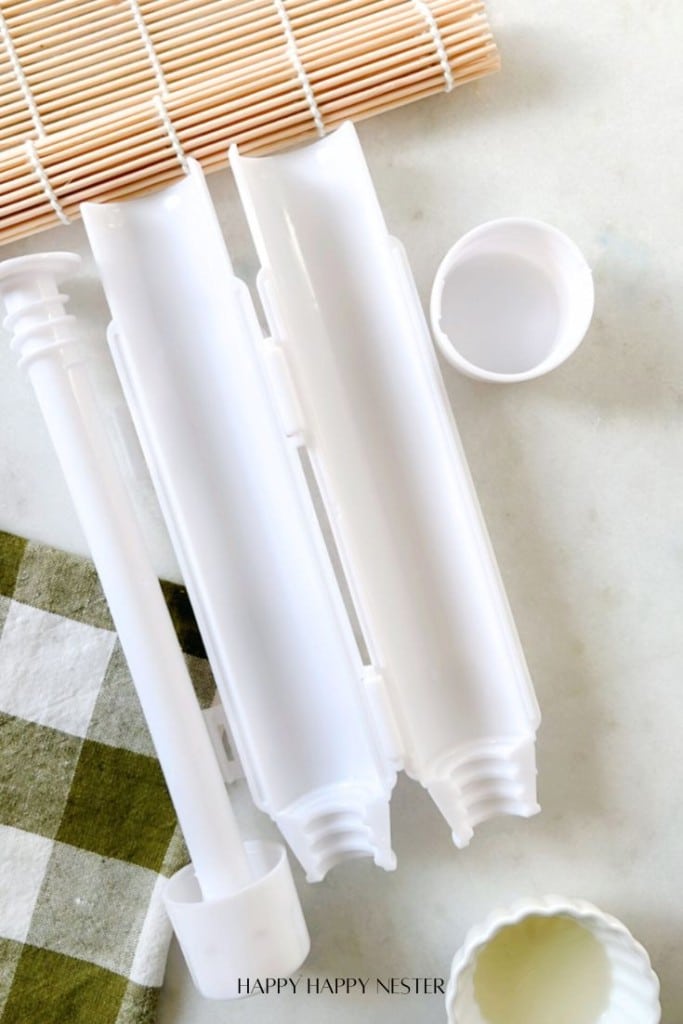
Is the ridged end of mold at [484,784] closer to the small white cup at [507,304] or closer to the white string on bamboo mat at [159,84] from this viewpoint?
the small white cup at [507,304]

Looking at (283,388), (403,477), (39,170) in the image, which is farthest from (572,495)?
(39,170)

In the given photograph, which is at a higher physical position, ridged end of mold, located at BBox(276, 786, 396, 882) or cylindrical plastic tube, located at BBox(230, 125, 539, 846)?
cylindrical plastic tube, located at BBox(230, 125, 539, 846)

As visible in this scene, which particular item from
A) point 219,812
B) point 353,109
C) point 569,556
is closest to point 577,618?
point 569,556

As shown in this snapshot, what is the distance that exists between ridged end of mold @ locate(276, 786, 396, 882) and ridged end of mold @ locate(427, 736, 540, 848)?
1.9 inches

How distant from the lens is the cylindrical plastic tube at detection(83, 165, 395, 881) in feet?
2.41

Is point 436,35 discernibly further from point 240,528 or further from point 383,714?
point 383,714

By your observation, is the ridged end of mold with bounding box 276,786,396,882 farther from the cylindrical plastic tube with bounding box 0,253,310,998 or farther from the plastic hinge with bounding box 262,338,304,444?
the plastic hinge with bounding box 262,338,304,444

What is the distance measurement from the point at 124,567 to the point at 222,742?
177 millimetres

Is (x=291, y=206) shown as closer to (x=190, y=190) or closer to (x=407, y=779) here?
(x=190, y=190)

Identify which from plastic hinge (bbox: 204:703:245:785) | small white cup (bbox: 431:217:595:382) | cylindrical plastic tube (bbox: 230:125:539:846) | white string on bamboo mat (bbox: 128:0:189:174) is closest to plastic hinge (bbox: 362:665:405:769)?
cylindrical plastic tube (bbox: 230:125:539:846)

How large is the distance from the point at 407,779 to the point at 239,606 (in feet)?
0.66

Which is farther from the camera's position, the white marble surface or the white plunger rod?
the white marble surface

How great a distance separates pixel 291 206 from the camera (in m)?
0.74

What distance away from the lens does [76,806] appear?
77cm
